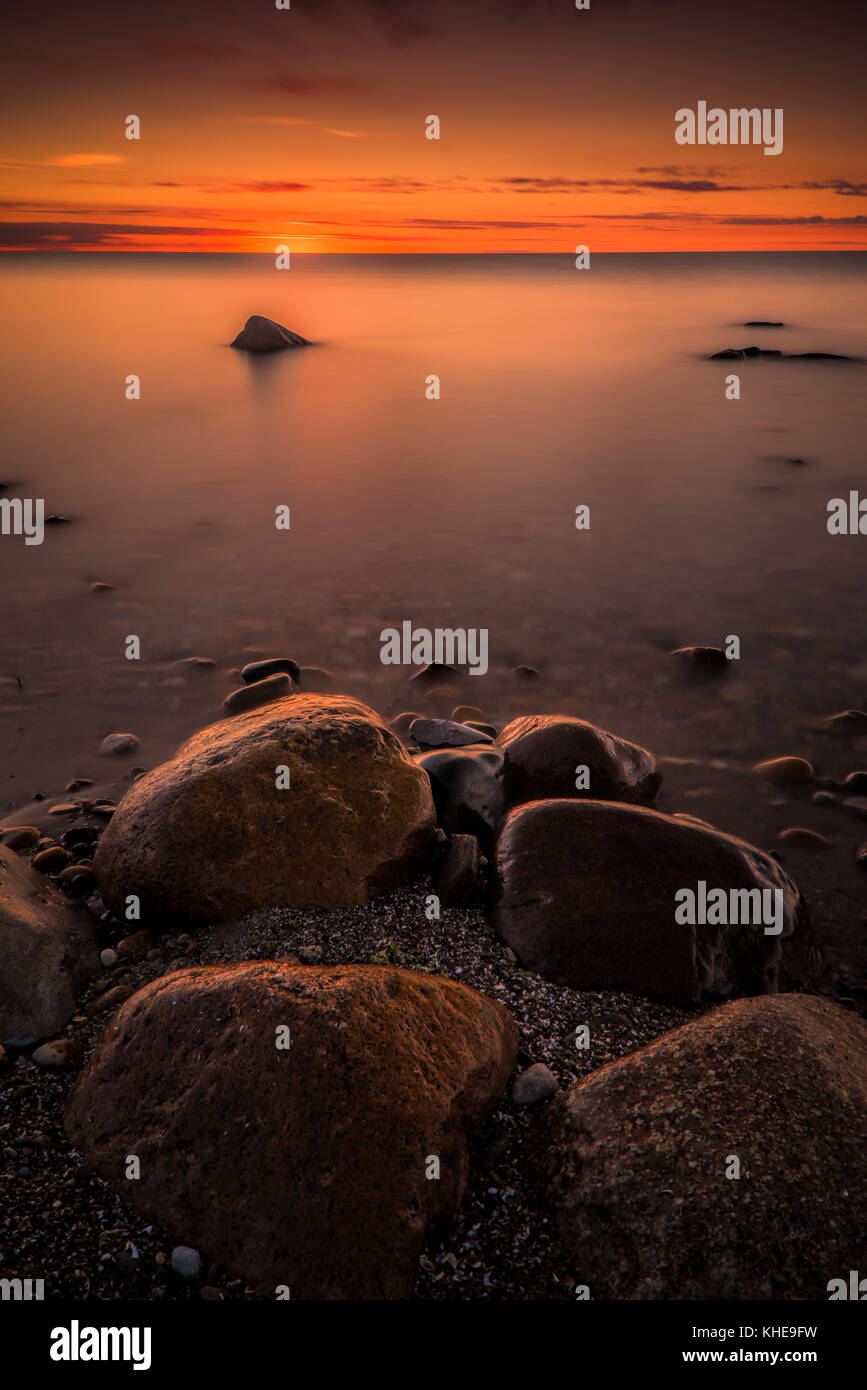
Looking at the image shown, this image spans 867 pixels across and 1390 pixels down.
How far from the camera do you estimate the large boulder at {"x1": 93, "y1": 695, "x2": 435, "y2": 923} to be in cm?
352

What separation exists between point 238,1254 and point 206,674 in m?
4.88

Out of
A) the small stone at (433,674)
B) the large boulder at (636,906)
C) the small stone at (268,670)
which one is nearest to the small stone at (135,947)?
the large boulder at (636,906)

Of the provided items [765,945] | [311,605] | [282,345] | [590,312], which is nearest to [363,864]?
[765,945]

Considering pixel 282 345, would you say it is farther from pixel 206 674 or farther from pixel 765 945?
pixel 765 945

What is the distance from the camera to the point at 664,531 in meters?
10.4

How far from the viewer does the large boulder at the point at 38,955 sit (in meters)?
3.10

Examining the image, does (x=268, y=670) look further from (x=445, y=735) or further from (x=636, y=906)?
(x=636, y=906)

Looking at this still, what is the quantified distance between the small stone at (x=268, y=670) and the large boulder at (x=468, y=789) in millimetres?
2390

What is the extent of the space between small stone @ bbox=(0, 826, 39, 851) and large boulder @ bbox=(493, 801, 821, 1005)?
2.49 m

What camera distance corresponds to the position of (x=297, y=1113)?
2.43m

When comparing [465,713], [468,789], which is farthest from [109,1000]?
[465,713]

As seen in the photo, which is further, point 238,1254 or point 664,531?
point 664,531

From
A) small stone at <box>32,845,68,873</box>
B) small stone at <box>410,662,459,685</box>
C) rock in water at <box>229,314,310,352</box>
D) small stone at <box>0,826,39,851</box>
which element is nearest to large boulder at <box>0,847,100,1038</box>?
small stone at <box>32,845,68,873</box>

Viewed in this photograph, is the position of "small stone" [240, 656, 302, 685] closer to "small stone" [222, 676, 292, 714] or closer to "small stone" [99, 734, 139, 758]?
"small stone" [222, 676, 292, 714]
